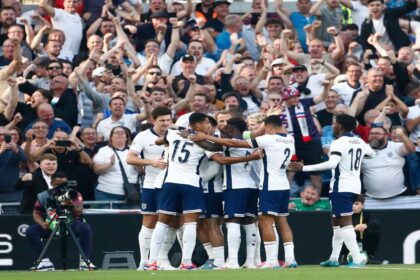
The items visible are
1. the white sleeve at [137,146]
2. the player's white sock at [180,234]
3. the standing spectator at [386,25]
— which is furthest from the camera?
the standing spectator at [386,25]

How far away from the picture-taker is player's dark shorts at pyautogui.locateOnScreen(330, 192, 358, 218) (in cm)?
2019

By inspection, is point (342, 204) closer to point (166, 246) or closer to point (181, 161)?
point (181, 161)

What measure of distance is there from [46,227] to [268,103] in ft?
15.0

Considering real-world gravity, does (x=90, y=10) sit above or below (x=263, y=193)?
above

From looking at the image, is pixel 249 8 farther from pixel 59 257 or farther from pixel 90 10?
pixel 59 257

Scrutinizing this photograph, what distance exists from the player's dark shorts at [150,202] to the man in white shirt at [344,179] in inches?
80.2

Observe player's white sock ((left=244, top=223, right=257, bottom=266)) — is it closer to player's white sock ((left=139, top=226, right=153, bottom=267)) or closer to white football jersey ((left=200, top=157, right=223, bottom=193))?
white football jersey ((left=200, top=157, right=223, bottom=193))

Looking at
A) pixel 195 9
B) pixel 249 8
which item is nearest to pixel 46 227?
pixel 195 9

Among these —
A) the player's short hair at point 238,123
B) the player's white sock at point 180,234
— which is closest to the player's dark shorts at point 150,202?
the player's white sock at point 180,234

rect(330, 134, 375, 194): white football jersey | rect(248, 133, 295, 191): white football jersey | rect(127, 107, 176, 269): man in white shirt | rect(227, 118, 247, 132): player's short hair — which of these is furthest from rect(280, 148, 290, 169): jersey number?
rect(127, 107, 176, 269): man in white shirt

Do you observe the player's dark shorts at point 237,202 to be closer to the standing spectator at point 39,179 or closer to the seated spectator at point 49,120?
the standing spectator at point 39,179

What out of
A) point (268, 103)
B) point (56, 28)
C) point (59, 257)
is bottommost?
point (59, 257)

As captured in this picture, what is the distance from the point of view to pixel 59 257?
2273cm

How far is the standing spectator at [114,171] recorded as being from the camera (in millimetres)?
23031
